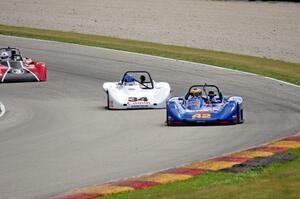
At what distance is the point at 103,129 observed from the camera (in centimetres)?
2192

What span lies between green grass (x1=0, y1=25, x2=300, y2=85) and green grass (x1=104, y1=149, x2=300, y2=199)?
16.6m

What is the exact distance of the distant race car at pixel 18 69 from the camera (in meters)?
32.8

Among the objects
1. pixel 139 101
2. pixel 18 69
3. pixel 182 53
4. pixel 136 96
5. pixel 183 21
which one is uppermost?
pixel 136 96

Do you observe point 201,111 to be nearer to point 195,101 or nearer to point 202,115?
point 202,115

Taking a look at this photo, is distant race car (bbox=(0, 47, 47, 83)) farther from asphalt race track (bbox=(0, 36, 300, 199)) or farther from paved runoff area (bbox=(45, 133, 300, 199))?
paved runoff area (bbox=(45, 133, 300, 199))

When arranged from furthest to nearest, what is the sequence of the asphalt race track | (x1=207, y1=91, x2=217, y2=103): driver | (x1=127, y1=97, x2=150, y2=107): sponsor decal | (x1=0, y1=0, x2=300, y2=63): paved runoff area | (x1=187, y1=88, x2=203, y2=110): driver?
(x1=0, y1=0, x2=300, y2=63): paved runoff area < (x1=127, y1=97, x2=150, y2=107): sponsor decal < (x1=207, y1=91, x2=217, y2=103): driver < (x1=187, y1=88, x2=203, y2=110): driver < the asphalt race track

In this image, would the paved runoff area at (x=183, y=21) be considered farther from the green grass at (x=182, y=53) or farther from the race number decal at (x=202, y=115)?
the race number decal at (x=202, y=115)

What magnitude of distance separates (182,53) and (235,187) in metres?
25.3

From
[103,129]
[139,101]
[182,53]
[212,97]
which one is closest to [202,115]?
[212,97]

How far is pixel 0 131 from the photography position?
21.8m

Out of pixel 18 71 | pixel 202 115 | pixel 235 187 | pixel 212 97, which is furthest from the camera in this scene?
pixel 18 71

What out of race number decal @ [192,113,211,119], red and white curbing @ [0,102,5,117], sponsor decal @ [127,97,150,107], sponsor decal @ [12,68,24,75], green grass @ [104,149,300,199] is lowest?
sponsor decal @ [12,68,24,75]

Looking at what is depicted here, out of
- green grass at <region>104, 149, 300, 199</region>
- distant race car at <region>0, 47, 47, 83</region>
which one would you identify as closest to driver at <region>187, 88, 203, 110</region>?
green grass at <region>104, 149, 300, 199</region>

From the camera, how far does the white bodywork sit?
2559 cm
